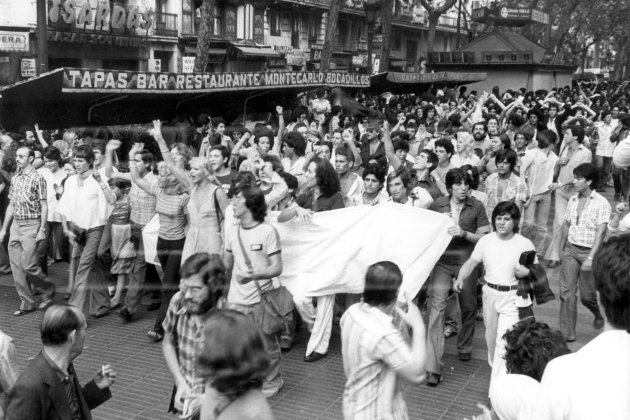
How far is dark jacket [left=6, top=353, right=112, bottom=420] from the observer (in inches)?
146

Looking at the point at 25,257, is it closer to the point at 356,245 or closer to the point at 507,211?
the point at 356,245

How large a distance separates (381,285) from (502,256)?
2453mm

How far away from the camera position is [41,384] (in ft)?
12.4

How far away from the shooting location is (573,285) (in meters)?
7.63

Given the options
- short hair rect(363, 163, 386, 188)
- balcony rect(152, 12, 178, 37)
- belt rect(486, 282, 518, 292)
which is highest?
balcony rect(152, 12, 178, 37)

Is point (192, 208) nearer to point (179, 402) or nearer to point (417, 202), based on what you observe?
point (417, 202)

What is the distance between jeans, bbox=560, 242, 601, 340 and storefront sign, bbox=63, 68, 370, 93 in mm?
7755

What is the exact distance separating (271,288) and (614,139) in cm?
1068

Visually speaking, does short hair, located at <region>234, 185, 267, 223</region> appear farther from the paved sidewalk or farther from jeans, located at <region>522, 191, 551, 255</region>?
jeans, located at <region>522, 191, 551, 255</region>

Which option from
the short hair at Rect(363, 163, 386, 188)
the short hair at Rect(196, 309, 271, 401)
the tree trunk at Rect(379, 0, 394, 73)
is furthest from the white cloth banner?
the tree trunk at Rect(379, 0, 394, 73)

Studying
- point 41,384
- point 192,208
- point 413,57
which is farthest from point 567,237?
point 413,57

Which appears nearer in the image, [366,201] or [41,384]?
[41,384]

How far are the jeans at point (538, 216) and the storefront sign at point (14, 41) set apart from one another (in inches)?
715

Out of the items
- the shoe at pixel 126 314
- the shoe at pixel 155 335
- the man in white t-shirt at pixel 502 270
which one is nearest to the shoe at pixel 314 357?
the shoe at pixel 155 335
